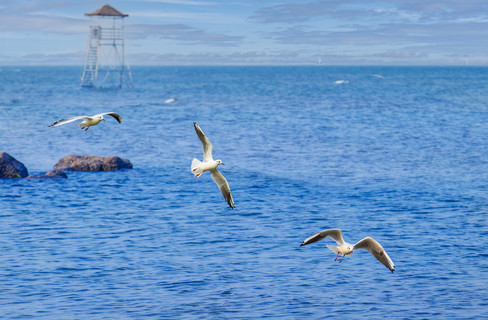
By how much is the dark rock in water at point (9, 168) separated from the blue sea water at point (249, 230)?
727mm

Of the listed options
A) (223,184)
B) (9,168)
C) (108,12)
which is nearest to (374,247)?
(223,184)

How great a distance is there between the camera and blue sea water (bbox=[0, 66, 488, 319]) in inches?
997

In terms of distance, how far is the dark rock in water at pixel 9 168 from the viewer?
44.9m

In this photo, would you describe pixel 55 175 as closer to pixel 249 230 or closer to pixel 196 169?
pixel 249 230

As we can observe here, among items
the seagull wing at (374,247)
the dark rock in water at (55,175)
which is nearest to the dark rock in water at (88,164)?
the dark rock in water at (55,175)

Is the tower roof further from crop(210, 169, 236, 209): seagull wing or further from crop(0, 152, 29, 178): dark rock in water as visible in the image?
crop(210, 169, 236, 209): seagull wing

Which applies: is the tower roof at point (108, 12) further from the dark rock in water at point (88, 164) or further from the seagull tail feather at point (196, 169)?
the seagull tail feather at point (196, 169)

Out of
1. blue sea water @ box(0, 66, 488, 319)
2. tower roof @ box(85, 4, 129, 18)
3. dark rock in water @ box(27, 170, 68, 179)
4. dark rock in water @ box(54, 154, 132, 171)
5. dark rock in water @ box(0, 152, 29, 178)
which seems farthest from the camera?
tower roof @ box(85, 4, 129, 18)

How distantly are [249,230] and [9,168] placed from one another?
18.4 meters

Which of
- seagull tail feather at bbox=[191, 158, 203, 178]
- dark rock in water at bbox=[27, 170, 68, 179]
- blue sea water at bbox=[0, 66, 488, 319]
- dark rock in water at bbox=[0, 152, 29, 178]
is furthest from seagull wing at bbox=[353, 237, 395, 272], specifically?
dark rock in water at bbox=[0, 152, 29, 178]

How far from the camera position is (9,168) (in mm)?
45156

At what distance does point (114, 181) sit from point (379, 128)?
47638 millimetres

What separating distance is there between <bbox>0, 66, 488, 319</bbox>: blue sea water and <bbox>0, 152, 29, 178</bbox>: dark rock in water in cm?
73

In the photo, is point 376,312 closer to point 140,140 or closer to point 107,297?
point 107,297
